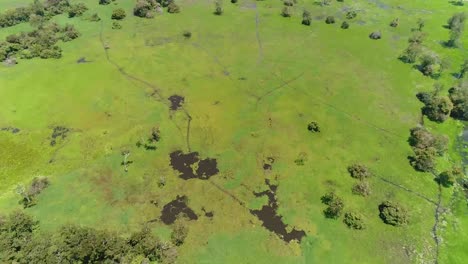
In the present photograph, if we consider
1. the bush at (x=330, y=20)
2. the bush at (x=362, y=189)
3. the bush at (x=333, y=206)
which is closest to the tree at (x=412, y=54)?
the bush at (x=330, y=20)

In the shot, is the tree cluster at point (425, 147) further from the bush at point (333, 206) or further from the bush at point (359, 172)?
the bush at point (333, 206)

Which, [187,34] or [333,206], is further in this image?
[187,34]

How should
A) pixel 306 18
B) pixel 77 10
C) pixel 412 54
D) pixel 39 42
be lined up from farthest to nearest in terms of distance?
pixel 77 10 < pixel 306 18 < pixel 39 42 < pixel 412 54

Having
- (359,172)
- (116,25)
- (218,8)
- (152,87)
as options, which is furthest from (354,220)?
(116,25)

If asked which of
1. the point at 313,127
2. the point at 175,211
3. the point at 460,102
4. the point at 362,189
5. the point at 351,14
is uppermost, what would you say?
the point at 351,14

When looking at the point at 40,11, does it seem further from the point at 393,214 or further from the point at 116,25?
the point at 393,214

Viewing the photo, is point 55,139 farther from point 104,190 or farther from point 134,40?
point 134,40
